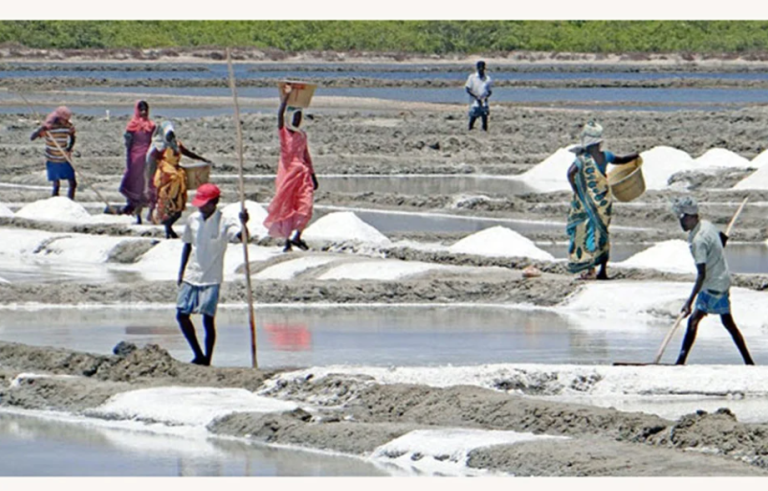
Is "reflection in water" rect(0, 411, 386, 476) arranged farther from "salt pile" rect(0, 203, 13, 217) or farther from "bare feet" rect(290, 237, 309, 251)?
"salt pile" rect(0, 203, 13, 217)

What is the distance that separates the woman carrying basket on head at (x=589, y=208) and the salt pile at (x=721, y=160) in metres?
13.5

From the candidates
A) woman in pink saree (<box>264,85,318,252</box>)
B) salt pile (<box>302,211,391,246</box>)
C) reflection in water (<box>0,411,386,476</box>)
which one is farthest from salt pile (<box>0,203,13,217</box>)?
reflection in water (<box>0,411,386,476</box>)

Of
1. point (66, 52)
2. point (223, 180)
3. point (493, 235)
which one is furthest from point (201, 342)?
point (66, 52)

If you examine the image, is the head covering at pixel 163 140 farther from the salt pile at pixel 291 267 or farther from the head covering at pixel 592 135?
the head covering at pixel 592 135

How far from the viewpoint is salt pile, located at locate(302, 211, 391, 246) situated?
2197 cm

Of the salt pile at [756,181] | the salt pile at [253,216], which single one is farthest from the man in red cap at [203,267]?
the salt pile at [756,181]

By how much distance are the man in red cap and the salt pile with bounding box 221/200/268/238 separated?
8.36 meters

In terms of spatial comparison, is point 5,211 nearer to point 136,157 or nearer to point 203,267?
point 136,157

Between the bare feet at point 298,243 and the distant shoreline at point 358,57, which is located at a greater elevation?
the bare feet at point 298,243

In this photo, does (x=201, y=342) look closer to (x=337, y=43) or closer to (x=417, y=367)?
(x=417, y=367)

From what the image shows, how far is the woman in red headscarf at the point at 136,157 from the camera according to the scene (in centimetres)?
2392

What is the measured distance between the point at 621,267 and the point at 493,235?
2.57 meters

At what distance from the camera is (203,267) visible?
13484 millimetres

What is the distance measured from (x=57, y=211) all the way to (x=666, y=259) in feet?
27.0
